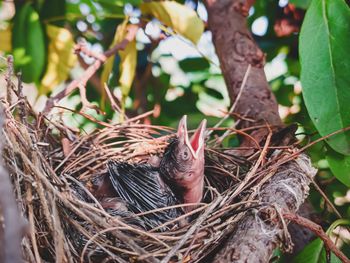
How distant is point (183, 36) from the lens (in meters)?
1.64

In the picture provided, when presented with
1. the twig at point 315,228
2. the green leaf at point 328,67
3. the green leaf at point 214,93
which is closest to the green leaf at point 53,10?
the green leaf at point 214,93

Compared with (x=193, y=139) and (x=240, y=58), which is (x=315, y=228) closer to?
(x=193, y=139)

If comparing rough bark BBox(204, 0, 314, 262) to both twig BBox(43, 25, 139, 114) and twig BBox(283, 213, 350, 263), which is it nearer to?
twig BBox(283, 213, 350, 263)

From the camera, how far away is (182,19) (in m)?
1.62

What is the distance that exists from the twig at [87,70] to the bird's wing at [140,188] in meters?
0.24

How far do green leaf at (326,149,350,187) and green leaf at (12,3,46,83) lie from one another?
0.91 meters

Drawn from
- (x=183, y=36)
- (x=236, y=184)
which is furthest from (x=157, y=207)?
(x=183, y=36)

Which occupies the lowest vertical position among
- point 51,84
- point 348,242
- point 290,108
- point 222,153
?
point 348,242

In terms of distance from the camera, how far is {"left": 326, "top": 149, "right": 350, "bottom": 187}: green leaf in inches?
51.3

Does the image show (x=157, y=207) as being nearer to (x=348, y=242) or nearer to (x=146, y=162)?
(x=146, y=162)

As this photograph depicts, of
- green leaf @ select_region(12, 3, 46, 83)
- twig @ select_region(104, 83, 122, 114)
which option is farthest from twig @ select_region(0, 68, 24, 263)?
green leaf @ select_region(12, 3, 46, 83)

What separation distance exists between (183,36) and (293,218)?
2.40 feet

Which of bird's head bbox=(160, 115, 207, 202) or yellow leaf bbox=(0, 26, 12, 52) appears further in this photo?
yellow leaf bbox=(0, 26, 12, 52)

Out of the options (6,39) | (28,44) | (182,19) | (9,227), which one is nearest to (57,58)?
(28,44)
